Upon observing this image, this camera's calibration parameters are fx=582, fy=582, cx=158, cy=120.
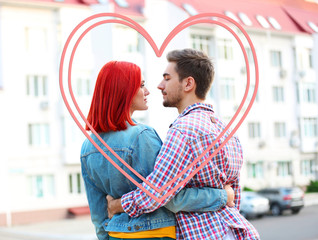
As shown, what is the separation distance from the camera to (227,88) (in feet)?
124

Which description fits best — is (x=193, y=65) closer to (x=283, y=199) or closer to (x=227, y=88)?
(x=283, y=199)

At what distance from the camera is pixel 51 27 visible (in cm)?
3108

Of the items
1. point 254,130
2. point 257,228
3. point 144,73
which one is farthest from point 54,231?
point 254,130

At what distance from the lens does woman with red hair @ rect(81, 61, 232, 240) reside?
2535 millimetres

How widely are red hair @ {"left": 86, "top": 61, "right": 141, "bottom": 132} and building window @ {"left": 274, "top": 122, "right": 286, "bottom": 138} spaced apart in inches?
1513

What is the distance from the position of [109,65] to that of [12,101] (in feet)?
91.9

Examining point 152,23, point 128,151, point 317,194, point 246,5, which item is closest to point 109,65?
point 128,151

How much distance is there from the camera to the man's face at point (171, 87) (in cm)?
269

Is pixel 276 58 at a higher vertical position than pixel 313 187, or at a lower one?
higher

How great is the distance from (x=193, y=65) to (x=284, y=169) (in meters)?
38.7

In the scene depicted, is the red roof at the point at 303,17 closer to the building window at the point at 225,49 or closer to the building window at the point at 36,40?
the building window at the point at 225,49

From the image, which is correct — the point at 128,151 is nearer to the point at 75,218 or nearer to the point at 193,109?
the point at 193,109

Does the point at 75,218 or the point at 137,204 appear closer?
the point at 137,204

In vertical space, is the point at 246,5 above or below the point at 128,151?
above
